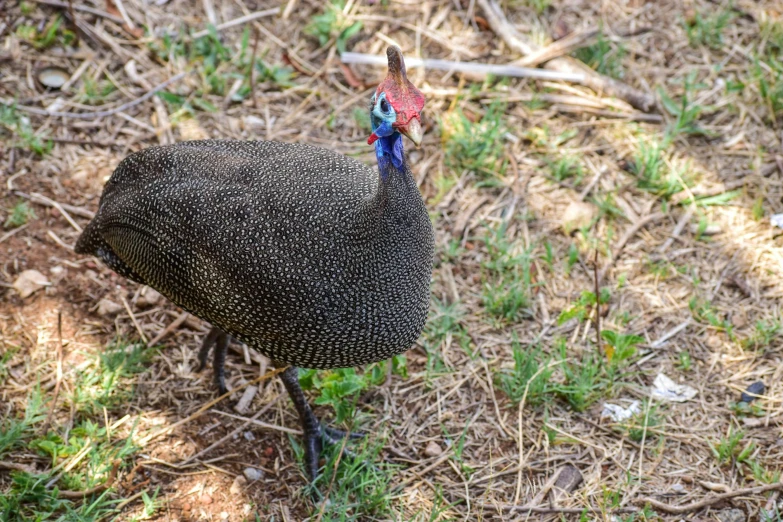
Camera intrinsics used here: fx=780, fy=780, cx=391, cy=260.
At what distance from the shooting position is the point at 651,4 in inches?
188

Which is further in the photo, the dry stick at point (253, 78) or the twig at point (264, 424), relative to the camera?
the dry stick at point (253, 78)

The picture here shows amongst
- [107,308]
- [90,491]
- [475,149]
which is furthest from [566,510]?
[107,308]

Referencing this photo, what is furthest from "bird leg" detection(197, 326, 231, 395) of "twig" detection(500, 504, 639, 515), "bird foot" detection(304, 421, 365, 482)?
"twig" detection(500, 504, 639, 515)

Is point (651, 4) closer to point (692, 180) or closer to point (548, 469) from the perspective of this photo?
point (692, 180)

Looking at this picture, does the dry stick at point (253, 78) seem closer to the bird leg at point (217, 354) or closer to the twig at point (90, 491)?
the bird leg at point (217, 354)

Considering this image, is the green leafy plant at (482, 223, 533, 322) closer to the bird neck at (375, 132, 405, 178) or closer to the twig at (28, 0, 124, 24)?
the bird neck at (375, 132, 405, 178)

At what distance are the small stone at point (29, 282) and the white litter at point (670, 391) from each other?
2.67 metres

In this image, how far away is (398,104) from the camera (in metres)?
2.25

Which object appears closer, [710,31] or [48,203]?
[48,203]

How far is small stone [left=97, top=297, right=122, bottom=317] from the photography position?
3.42m

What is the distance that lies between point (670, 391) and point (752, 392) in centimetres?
31

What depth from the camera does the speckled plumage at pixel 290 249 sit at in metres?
2.49

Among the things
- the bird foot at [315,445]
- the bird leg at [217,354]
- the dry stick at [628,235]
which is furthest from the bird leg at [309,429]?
the dry stick at [628,235]

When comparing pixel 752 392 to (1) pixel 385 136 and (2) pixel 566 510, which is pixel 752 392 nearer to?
(2) pixel 566 510
